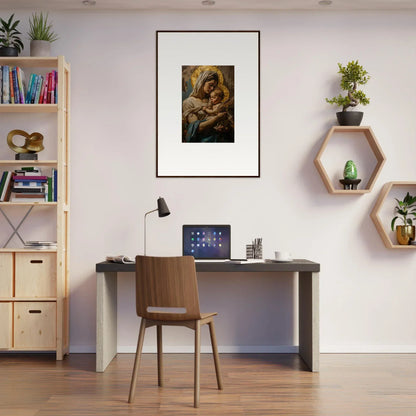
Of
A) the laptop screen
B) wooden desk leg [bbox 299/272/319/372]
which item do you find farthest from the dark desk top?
the laptop screen

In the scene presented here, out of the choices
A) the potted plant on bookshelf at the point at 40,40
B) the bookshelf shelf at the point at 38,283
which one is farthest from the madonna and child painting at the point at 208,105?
the potted plant on bookshelf at the point at 40,40

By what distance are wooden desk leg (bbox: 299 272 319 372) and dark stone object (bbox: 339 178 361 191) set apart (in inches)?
31.1

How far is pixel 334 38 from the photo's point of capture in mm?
4797

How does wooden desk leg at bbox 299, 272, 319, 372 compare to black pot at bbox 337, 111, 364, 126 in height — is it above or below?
below

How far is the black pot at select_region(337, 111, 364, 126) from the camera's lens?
4617mm

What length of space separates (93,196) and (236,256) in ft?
4.11

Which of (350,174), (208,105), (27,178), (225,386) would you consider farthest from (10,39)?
(225,386)

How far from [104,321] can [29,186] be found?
3.99ft

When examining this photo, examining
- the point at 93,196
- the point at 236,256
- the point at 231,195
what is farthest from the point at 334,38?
the point at 93,196

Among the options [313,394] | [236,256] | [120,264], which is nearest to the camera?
[313,394]

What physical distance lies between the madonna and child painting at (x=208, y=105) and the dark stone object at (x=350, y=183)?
953mm

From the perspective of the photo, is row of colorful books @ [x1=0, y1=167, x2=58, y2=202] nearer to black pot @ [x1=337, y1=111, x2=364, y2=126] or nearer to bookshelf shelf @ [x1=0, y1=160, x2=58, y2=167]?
bookshelf shelf @ [x1=0, y1=160, x2=58, y2=167]

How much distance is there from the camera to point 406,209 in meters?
4.72

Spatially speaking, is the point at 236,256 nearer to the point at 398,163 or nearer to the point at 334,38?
the point at 398,163
